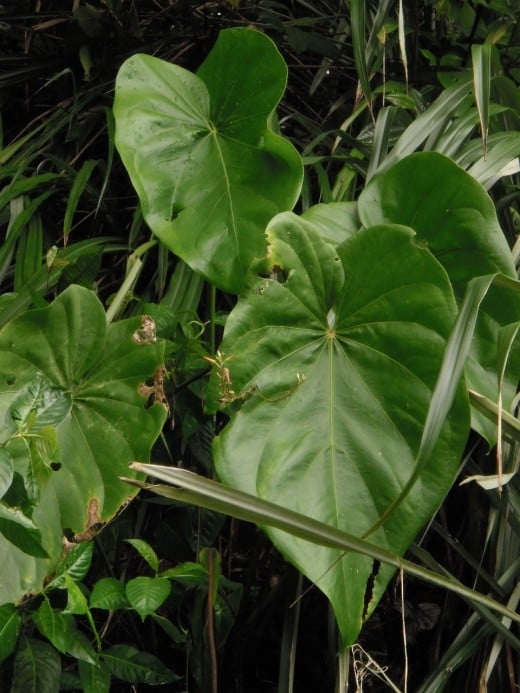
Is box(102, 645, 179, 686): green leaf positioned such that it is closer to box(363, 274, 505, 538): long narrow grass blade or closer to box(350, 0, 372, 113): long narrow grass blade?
box(363, 274, 505, 538): long narrow grass blade

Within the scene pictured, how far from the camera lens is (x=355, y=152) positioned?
1.34 metres

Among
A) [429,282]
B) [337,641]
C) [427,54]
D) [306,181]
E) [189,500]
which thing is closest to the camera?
[189,500]

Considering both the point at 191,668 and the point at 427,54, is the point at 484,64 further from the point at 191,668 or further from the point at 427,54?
the point at 191,668

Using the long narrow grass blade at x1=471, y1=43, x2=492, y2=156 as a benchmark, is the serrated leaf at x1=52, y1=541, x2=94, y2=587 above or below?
below

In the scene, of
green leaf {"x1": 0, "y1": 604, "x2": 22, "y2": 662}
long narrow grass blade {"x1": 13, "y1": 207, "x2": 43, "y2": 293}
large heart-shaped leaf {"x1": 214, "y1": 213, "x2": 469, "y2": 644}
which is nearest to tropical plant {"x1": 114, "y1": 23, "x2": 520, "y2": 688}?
large heart-shaped leaf {"x1": 214, "y1": 213, "x2": 469, "y2": 644}

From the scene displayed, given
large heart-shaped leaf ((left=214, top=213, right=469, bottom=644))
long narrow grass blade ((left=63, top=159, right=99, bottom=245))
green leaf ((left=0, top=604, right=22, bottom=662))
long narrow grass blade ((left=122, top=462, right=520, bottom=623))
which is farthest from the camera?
long narrow grass blade ((left=63, top=159, right=99, bottom=245))

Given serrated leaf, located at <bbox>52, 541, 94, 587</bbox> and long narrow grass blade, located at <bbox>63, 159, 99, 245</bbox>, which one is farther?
long narrow grass blade, located at <bbox>63, 159, 99, 245</bbox>

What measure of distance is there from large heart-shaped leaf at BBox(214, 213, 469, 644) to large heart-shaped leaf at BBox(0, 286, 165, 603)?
0.13m

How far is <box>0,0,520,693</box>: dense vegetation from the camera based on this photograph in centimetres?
79

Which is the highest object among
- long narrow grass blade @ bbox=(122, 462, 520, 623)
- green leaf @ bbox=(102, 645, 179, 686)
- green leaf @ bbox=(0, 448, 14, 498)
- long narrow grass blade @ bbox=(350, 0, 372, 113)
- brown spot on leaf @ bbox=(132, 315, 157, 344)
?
long narrow grass blade @ bbox=(350, 0, 372, 113)

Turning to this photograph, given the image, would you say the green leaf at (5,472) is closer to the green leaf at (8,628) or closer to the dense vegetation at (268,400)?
the dense vegetation at (268,400)

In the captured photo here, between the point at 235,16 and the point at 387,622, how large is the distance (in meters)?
1.21

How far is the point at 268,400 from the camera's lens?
2.74 feet

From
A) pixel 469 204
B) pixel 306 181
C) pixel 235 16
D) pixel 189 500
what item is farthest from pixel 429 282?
pixel 235 16
